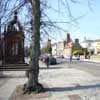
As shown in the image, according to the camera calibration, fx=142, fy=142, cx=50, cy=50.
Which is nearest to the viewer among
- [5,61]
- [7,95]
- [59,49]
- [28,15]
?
[7,95]

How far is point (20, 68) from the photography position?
15789 mm

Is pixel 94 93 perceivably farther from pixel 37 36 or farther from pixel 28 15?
pixel 28 15

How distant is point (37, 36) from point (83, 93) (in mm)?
3291

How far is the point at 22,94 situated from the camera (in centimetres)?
618

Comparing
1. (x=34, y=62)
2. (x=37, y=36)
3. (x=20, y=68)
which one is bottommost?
(x=20, y=68)

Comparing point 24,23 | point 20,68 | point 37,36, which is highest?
point 24,23

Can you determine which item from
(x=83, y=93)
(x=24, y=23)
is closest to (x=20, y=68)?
(x=24, y=23)

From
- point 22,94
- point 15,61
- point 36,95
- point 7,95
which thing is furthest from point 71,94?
point 15,61

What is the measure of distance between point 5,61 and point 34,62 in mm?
13627

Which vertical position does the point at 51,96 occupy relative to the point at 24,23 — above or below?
below

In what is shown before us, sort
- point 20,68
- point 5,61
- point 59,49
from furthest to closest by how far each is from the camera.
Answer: point 59,49
point 5,61
point 20,68

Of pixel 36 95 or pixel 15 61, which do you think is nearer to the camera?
pixel 36 95

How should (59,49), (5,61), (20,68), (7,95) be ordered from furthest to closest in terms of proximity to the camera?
(59,49) → (5,61) → (20,68) → (7,95)

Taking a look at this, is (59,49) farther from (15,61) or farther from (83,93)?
(83,93)
